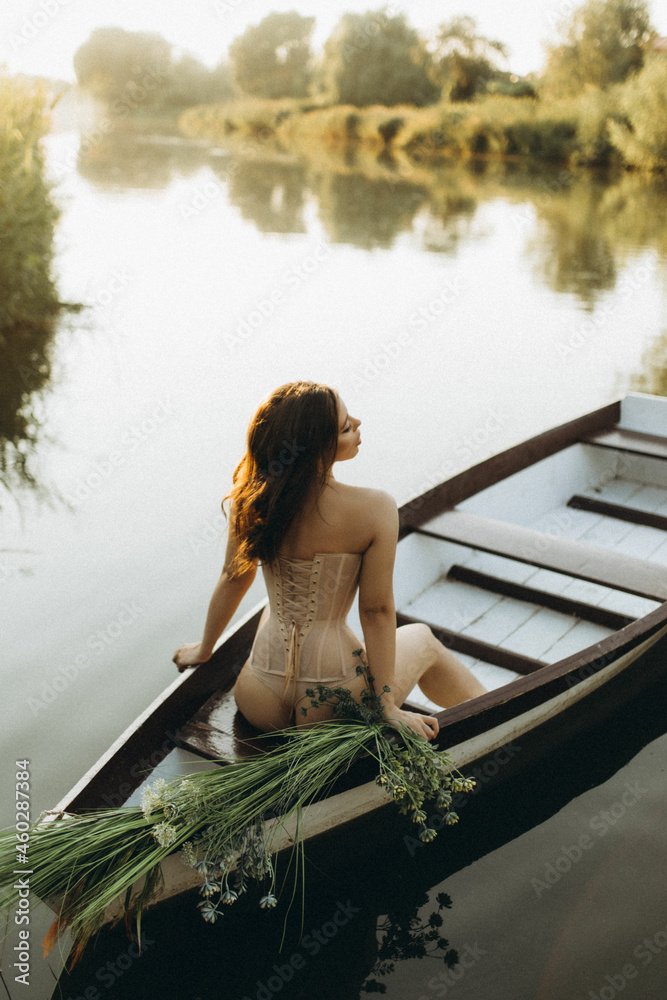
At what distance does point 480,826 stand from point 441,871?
25 cm

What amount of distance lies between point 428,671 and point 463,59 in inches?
1517

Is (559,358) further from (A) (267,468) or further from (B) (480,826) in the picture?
(A) (267,468)

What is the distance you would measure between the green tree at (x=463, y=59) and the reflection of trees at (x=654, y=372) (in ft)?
99.0

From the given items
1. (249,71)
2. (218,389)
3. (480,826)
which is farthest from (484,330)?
(249,71)

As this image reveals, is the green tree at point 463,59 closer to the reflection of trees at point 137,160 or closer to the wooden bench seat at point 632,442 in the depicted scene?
the reflection of trees at point 137,160

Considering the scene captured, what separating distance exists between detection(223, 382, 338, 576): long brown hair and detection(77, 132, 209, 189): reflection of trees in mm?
21187

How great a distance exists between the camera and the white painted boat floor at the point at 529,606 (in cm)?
366

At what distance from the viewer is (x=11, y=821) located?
3.06m

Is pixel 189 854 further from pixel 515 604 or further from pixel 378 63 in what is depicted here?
pixel 378 63

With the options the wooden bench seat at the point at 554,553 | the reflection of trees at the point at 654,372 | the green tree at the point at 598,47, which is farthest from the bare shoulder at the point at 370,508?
the green tree at the point at 598,47

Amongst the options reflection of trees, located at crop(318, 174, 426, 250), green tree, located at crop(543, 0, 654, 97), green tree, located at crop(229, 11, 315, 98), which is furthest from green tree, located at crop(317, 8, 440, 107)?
reflection of trees, located at crop(318, 174, 426, 250)

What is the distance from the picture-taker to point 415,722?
239cm

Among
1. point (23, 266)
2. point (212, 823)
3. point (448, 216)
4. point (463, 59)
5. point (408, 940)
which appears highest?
point (463, 59)

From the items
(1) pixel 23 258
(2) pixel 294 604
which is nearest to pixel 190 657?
(2) pixel 294 604
